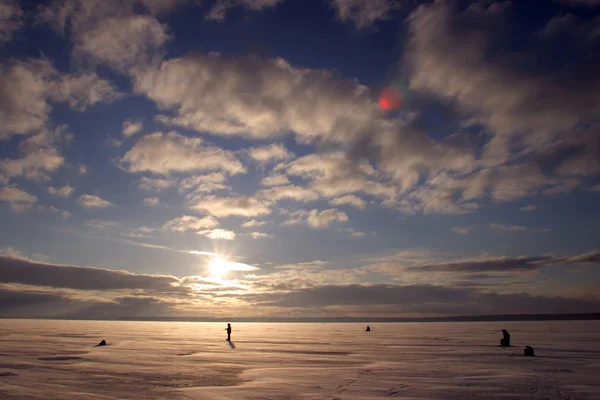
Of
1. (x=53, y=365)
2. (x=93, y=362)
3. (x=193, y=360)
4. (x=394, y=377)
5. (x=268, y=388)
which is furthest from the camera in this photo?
(x=193, y=360)

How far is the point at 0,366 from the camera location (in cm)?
2014

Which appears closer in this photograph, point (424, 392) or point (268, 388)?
point (424, 392)

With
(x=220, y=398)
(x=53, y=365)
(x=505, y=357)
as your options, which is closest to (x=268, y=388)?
(x=220, y=398)

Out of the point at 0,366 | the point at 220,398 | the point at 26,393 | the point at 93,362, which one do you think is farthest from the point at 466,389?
the point at 0,366

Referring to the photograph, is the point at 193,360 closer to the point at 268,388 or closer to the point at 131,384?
the point at 131,384

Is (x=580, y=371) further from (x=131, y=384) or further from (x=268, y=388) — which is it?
(x=131, y=384)

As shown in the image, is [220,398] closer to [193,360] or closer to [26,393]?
[26,393]

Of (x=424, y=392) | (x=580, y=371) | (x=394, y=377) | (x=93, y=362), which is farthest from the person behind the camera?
(x=93, y=362)

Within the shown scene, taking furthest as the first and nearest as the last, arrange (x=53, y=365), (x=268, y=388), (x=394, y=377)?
1. (x=53, y=365)
2. (x=394, y=377)
3. (x=268, y=388)

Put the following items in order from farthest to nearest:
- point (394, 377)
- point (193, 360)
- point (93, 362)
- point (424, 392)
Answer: point (193, 360) < point (93, 362) < point (394, 377) < point (424, 392)

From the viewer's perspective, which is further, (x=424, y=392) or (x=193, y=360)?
(x=193, y=360)

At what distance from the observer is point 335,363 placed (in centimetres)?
2386

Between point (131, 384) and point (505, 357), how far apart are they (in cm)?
2204

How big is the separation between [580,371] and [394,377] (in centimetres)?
905
